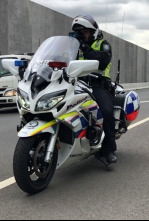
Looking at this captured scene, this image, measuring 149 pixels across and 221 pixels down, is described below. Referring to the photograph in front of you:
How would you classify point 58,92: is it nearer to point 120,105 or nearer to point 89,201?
point 89,201

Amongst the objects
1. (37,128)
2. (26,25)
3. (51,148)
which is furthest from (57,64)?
(26,25)

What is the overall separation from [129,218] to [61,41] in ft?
6.43

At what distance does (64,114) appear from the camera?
3.99m

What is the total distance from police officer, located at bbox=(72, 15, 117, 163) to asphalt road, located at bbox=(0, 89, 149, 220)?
368mm

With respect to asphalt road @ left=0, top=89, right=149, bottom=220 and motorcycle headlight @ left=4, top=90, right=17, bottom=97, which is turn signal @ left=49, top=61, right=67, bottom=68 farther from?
motorcycle headlight @ left=4, top=90, right=17, bottom=97

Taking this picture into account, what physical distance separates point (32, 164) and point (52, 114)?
53cm

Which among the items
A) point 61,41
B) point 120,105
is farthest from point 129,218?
point 120,105

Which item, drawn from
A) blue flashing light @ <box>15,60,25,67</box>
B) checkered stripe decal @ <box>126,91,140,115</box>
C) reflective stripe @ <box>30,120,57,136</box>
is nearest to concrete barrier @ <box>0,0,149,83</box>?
checkered stripe decal @ <box>126,91,140,115</box>

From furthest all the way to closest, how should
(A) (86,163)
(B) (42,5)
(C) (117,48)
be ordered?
(C) (117,48), (B) (42,5), (A) (86,163)

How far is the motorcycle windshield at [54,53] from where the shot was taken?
4.09m

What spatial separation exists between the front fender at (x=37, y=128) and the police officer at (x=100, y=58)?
1027mm

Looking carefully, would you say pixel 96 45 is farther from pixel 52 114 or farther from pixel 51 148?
pixel 51 148

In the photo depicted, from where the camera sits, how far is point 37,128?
3801 millimetres

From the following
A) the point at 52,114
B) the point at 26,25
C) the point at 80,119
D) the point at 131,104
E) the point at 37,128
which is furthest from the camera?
the point at 26,25
